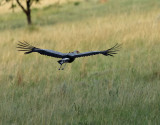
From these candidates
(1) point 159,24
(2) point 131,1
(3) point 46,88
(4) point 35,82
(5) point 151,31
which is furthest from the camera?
(2) point 131,1

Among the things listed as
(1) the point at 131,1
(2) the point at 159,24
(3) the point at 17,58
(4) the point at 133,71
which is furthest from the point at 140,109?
(1) the point at 131,1

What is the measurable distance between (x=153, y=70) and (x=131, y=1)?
808 inches

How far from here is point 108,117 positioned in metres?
5.64

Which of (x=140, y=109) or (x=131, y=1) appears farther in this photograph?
(x=131, y=1)

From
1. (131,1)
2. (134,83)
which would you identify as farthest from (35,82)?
(131,1)

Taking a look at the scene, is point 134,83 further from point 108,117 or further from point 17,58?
point 17,58

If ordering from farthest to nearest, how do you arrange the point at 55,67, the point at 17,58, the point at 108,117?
the point at 17,58
the point at 55,67
the point at 108,117

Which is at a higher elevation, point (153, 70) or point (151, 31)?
→ point (151, 31)

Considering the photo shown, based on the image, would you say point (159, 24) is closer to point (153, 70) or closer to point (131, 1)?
point (153, 70)

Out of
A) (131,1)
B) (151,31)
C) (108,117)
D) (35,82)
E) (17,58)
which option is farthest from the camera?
(131,1)

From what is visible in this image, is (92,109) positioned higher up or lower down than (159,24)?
lower down

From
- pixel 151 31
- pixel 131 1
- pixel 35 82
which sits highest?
pixel 131 1

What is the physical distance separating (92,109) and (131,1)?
76.1 ft

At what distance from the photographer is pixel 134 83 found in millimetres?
7371
